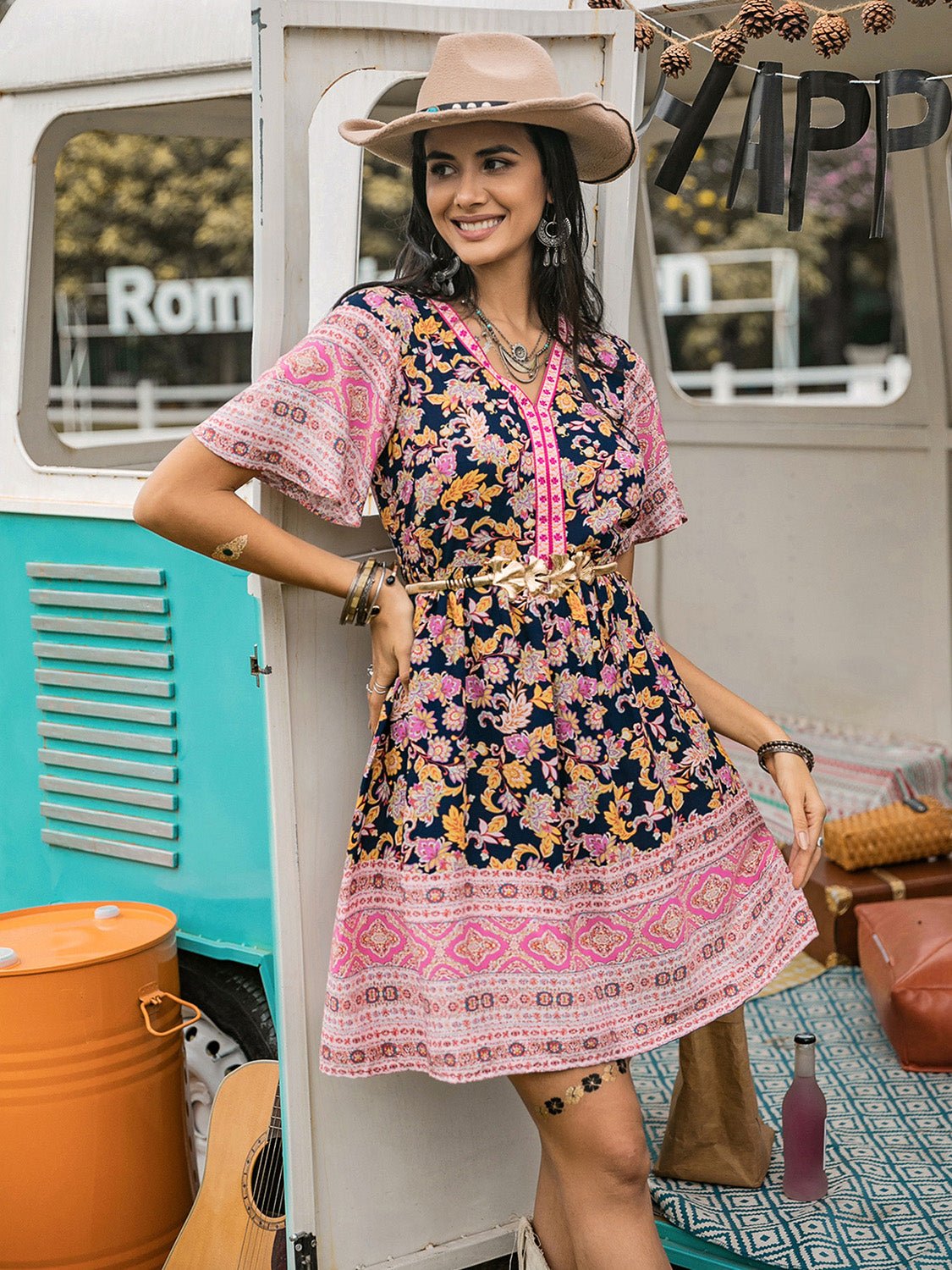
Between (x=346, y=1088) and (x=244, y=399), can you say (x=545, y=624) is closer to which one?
(x=244, y=399)

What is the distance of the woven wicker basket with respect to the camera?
445 centimetres

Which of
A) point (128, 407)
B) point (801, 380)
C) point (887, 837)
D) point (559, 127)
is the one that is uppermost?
point (128, 407)

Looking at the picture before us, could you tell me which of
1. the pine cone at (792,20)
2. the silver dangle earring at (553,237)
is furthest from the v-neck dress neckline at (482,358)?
the pine cone at (792,20)

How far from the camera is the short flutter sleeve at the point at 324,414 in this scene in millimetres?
2277

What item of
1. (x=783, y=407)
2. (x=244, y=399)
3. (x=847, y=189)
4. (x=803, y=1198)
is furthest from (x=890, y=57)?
(x=847, y=189)

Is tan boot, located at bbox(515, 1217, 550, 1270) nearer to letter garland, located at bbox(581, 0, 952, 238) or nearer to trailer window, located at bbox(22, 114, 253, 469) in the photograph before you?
letter garland, located at bbox(581, 0, 952, 238)

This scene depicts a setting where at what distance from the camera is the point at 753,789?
5.38m

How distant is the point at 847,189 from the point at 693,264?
201 centimetres

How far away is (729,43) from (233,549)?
143 centimetres

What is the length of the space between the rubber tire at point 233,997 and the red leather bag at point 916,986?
1.56 meters

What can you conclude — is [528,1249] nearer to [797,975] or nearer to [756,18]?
[797,975]

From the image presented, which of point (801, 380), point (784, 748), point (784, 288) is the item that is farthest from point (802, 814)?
point (784, 288)

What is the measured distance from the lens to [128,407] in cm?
1794

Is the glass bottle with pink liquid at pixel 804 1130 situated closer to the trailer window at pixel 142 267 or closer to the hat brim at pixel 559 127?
the hat brim at pixel 559 127
